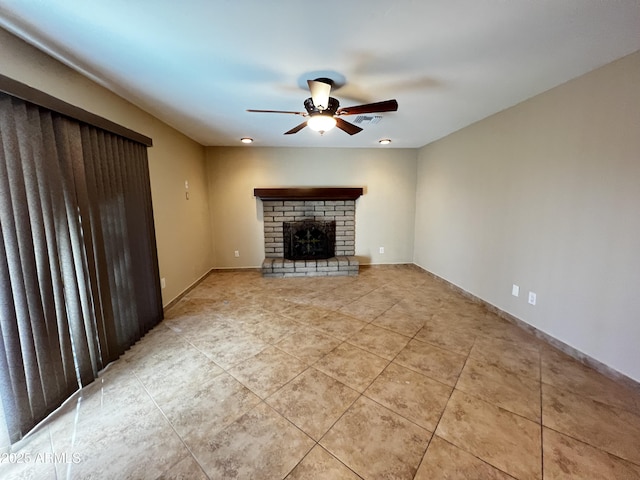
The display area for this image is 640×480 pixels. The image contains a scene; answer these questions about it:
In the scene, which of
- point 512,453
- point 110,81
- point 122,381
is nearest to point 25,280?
point 122,381

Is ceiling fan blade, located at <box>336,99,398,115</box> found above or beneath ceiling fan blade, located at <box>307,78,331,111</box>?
beneath

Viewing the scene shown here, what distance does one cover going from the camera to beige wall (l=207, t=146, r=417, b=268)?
14.2 ft

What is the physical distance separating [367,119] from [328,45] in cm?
141

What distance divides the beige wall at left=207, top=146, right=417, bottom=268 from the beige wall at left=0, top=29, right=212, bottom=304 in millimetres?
297

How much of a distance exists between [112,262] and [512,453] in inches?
116

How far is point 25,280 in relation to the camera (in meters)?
1.39

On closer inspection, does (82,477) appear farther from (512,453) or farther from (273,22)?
(273,22)

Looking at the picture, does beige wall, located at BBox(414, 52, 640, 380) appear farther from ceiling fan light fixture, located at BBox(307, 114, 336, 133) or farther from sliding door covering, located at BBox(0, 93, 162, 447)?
sliding door covering, located at BBox(0, 93, 162, 447)

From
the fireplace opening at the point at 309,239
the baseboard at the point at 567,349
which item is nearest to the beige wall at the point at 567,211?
the baseboard at the point at 567,349

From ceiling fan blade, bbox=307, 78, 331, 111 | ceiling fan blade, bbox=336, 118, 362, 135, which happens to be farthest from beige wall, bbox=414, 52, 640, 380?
ceiling fan blade, bbox=307, 78, 331, 111

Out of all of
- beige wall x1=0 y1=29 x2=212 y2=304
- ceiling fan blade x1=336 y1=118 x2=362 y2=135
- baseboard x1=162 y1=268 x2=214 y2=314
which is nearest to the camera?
beige wall x1=0 y1=29 x2=212 y2=304

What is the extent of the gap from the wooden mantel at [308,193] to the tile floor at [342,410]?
7.71ft

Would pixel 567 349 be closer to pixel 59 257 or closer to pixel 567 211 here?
pixel 567 211

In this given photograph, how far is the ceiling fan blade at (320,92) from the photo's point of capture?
176cm
